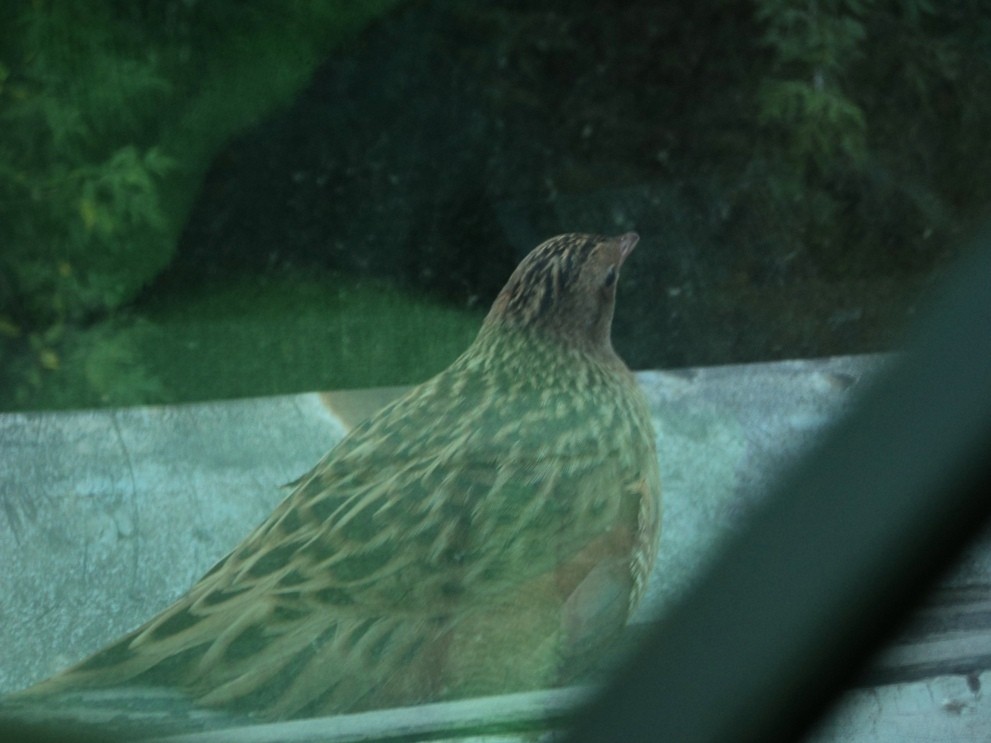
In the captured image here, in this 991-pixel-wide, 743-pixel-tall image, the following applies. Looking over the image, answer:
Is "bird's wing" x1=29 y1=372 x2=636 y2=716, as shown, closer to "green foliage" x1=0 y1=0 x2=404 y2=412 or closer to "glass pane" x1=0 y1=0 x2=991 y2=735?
"glass pane" x1=0 y1=0 x2=991 y2=735

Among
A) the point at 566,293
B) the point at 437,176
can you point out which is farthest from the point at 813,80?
the point at 566,293

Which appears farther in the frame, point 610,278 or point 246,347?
point 246,347

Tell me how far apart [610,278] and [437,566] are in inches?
38.1

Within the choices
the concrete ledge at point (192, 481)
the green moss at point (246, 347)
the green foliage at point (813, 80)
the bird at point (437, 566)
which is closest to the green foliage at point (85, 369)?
the green moss at point (246, 347)

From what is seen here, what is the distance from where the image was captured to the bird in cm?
236

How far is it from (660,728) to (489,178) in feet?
12.4

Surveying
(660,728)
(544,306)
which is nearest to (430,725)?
(660,728)

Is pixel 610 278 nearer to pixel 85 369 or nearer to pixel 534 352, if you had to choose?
pixel 534 352

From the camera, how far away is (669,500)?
3457 mm

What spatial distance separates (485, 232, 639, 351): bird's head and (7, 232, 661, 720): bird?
10 cm

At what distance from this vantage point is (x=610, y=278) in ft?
10.4

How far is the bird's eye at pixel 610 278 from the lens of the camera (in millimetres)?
3145

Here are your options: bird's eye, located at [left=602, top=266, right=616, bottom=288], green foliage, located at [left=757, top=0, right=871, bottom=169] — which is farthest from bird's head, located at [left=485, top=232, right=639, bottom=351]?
green foliage, located at [left=757, top=0, right=871, bottom=169]

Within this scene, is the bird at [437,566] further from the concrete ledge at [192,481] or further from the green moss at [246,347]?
the green moss at [246,347]
